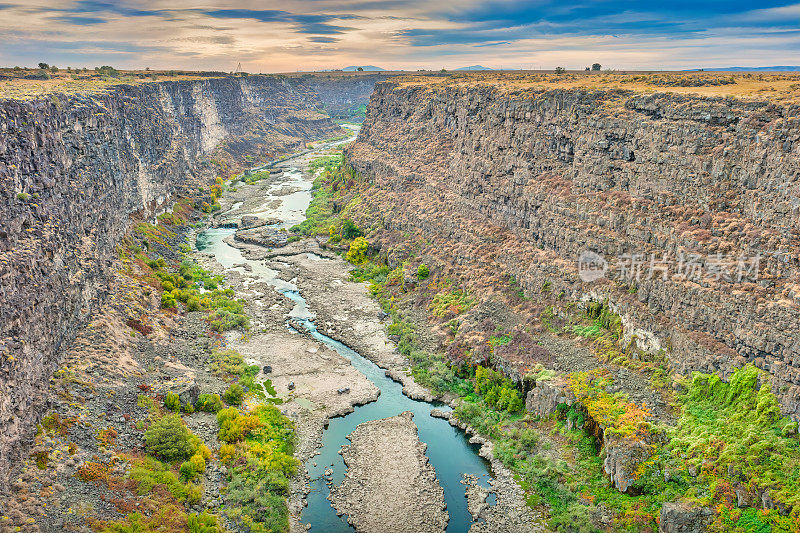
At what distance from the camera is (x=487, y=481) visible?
1658 inches

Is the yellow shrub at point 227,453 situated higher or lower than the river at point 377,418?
higher

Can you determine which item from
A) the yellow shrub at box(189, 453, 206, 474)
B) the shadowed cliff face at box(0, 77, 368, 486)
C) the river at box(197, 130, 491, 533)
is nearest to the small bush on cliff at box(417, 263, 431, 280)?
the river at box(197, 130, 491, 533)

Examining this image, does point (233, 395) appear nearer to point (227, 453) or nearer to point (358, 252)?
point (227, 453)

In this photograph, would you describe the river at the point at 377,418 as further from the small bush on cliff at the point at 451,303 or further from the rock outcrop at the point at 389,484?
the small bush on cliff at the point at 451,303

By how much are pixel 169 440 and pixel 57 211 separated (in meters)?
21.9

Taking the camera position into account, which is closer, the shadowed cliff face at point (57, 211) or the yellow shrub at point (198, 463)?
the shadowed cliff face at point (57, 211)

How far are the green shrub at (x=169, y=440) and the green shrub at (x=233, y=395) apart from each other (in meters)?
6.73

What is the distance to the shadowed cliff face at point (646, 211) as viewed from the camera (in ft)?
122

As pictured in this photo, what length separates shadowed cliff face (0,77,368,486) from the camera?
36.5 m

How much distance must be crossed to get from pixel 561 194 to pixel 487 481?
28.8 m

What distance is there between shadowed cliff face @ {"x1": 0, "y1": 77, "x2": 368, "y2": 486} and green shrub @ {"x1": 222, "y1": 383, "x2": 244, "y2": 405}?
43.4ft

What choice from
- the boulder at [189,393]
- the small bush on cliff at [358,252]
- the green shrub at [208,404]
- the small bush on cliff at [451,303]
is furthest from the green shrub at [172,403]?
the small bush on cliff at [358,252]

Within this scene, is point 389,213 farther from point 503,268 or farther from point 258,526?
point 258,526

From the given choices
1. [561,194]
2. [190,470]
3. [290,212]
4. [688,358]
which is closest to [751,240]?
[688,358]
